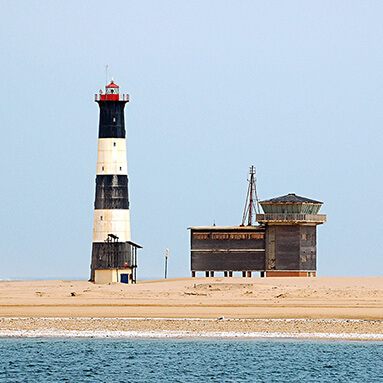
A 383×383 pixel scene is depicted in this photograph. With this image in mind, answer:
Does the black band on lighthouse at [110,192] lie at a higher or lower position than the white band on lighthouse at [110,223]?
higher

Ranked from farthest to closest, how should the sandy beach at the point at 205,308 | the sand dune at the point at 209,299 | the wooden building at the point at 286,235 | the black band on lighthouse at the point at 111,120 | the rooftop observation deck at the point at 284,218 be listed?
the wooden building at the point at 286,235, the rooftop observation deck at the point at 284,218, the black band on lighthouse at the point at 111,120, the sand dune at the point at 209,299, the sandy beach at the point at 205,308

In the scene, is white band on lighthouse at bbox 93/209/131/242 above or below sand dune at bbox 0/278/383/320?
above

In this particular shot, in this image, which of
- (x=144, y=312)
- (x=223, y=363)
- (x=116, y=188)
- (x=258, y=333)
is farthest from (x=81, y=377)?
(x=116, y=188)

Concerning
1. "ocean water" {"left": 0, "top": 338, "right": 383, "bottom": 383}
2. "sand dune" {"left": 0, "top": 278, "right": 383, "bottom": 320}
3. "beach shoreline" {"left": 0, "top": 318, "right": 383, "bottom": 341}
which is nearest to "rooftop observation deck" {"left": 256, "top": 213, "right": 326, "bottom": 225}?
"sand dune" {"left": 0, "top": 278, "right": 383, "bottom": 320}

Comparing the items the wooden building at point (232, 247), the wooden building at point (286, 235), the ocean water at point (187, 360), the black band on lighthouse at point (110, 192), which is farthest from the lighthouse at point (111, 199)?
the ocean water at point (187, 360)

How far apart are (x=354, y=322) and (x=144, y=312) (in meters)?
9.50

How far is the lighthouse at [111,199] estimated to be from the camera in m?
63.7

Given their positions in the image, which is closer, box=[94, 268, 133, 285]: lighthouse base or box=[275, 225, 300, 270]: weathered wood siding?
box=[94, 268, 133, 285]: lighthouse base

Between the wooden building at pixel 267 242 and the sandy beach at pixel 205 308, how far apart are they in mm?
3780

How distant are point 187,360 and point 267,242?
3220 cm

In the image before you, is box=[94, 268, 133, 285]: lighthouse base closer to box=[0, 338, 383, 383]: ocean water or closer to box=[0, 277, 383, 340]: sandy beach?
box=[0, 277, 383, 340]: sandy beach

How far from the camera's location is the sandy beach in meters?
39.0

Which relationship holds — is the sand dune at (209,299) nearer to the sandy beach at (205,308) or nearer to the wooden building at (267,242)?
the sandy beach at (205,308)

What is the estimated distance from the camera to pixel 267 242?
216 ft
